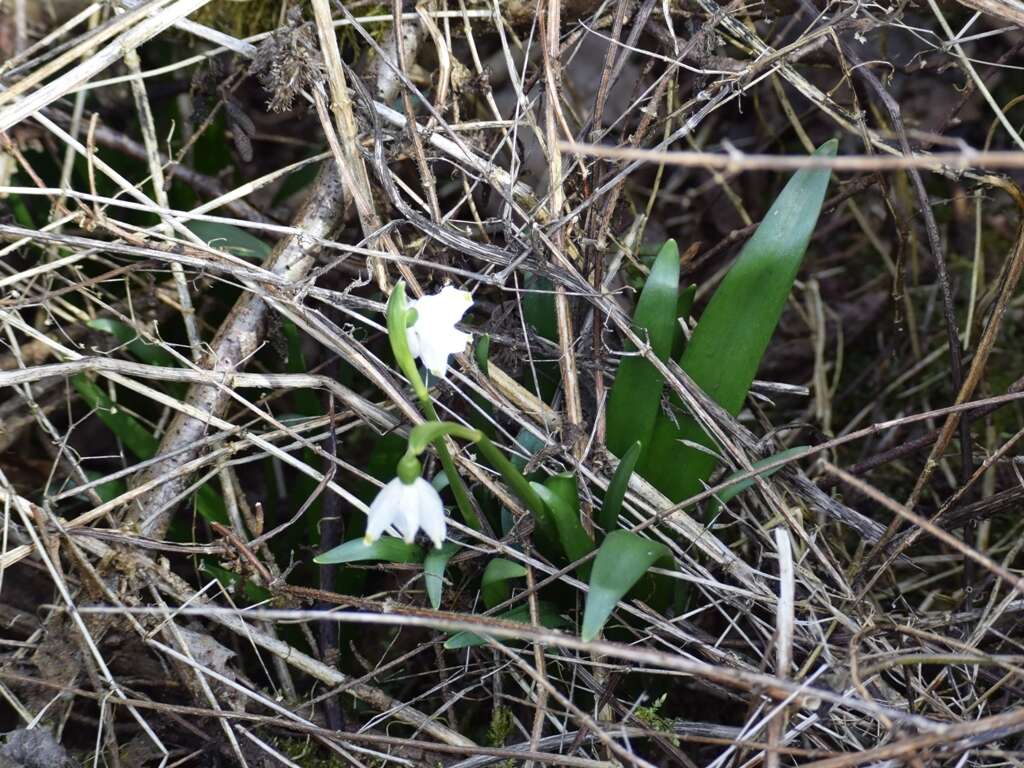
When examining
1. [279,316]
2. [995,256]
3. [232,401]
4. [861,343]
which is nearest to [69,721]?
[232,401]

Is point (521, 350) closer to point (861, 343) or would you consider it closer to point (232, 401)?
point (232, 401)

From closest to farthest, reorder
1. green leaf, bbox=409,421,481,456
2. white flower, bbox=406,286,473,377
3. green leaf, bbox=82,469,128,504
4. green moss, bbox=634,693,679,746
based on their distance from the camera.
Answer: green leaf, bbox=409,421,481,456, white flower, bbox=406,286,473,377, green moss, bbox=634,693,679,746, green leaf, bbox=82,469,128,504

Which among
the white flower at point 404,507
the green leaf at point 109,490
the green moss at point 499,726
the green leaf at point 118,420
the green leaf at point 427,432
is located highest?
the green leaf at point 427,432

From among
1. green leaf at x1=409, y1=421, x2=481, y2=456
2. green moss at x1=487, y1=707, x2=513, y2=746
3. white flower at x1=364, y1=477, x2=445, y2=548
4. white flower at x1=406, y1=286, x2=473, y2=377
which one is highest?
white flower at x1=406, y1=286, x2=473, y2=377

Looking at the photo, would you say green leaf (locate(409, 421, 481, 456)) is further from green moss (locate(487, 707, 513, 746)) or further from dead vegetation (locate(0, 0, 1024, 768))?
green moss (locate(487, 707, 513, 746))

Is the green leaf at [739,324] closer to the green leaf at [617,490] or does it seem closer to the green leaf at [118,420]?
the green leaf at [617,490]

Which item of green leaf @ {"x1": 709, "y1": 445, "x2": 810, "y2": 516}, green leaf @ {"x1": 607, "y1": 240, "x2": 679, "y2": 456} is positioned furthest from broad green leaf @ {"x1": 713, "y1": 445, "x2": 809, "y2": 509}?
green leaf @ {"x1": 607, "y1": 240, "x2": 679, "y2": 456}

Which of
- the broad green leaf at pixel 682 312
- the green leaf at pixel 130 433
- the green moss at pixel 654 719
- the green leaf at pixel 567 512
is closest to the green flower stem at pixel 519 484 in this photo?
the green leaf at pixel 567 512
